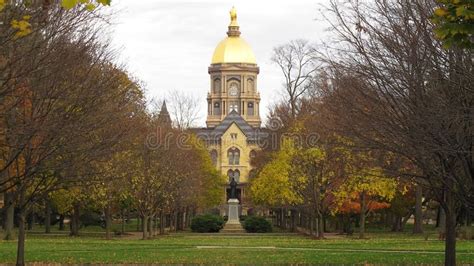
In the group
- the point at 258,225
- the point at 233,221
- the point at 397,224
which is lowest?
the point at 258,225

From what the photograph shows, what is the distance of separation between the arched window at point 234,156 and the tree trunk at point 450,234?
121m

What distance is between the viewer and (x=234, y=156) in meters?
141

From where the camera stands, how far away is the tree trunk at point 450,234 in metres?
19.6

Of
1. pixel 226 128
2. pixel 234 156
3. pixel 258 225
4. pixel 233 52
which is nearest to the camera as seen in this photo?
pixel 258 225

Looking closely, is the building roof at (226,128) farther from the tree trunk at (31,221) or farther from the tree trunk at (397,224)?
the tree trunk at (397,224)

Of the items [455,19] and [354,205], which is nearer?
[455,19]

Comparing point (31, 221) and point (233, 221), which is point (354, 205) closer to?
point (233, 221)

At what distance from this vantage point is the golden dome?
161 meters

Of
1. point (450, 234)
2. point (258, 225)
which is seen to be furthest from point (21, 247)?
point (258, 225)

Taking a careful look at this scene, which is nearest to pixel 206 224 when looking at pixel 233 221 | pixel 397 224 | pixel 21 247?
pixel 233 221

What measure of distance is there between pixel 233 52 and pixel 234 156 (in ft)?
91.6

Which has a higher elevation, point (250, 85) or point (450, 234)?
point (250, 85)

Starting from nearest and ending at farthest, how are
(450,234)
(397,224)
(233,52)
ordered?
(450,234)
(397,224)
(233,52)

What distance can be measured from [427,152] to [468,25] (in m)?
7.88
